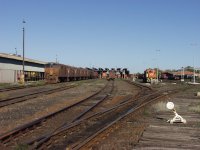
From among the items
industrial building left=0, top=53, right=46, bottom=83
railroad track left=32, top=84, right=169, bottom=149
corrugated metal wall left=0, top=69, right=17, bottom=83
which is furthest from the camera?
industrial building left=0, top=53, right=46, bottom=83

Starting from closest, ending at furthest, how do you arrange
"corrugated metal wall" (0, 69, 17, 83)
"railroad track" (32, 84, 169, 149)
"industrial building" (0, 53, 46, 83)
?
"railroad track" (32, 84, 169, 149) < "corrugated metal wall" (0, 69, 17, 83) < "industrial building" (0, 53, 46, 83)

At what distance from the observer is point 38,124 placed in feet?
45.1

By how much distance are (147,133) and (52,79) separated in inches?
2178

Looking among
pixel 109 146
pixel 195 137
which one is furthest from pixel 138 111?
pixel 109 146

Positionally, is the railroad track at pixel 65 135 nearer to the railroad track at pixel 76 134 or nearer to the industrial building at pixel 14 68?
the railroad track at pixel 76 134

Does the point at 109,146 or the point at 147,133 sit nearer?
the point at 109,146

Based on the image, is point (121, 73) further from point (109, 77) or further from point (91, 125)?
point (91, 125)

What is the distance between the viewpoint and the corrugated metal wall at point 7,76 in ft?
218

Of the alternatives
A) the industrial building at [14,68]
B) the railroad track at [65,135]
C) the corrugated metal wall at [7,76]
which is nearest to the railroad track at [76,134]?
the railroad track at [65,135]

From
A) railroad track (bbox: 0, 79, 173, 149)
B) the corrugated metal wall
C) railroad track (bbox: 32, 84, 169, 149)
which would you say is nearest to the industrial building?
the corrugated metal wall

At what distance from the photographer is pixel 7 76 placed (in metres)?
69.4

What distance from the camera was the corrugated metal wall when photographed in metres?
66.5

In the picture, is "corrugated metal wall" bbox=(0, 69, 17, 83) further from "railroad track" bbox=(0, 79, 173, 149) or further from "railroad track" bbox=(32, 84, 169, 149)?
"railroad track" bbox=(0, 79, 173, 149)

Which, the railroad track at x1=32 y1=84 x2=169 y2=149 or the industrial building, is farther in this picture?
the industrial building
